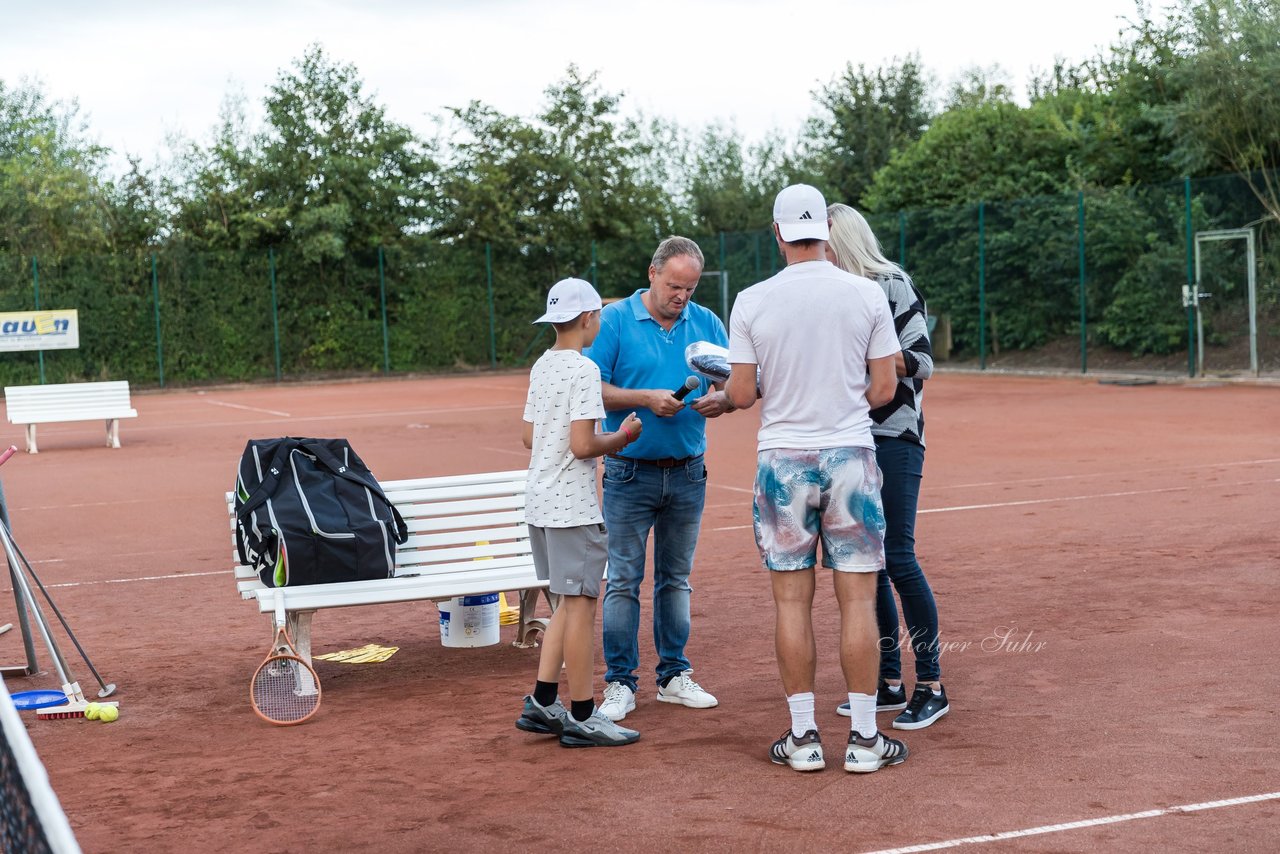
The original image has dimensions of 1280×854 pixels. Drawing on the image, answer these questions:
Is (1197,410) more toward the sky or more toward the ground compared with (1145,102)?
more toward the ground

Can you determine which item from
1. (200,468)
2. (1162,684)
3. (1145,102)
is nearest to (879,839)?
(1162,684)

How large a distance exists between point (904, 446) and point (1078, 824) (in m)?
1.47

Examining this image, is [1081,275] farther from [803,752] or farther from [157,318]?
[803,752]

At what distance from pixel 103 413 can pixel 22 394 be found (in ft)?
3.39

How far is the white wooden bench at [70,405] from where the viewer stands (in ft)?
58.1

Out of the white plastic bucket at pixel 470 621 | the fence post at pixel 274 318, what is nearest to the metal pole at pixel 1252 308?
the white plastic bucket at pixel 470 621

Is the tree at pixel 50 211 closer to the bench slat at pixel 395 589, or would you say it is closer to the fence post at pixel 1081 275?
the fence post at pixel 1081 275

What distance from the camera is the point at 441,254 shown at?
3303cm

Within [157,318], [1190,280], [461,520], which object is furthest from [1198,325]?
[157,318]

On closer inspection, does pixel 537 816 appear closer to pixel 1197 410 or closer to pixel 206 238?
pixel 1197 410

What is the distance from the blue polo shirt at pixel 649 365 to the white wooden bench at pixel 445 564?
3.04ft

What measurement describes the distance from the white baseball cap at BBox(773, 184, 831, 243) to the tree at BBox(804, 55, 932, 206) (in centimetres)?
3394

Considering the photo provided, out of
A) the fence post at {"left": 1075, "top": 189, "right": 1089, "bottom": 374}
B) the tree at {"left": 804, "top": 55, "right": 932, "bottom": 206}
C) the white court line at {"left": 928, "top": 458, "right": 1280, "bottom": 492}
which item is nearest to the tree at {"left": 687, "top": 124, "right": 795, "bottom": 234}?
the tree at {"left": 804, "top": 55, "right": 932, "bottom": 206}

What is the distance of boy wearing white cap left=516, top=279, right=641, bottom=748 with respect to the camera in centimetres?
504
